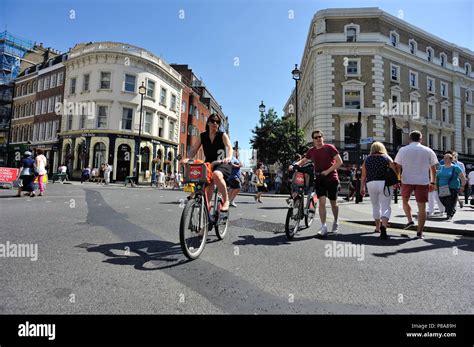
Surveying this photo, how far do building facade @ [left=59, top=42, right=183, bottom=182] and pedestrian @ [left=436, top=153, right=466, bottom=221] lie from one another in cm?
2447

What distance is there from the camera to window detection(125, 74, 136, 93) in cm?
2953

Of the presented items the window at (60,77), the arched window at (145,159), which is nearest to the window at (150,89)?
the arched window at (145,159)

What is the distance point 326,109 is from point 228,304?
2657 centimetres

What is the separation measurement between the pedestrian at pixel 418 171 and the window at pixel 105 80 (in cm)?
3061

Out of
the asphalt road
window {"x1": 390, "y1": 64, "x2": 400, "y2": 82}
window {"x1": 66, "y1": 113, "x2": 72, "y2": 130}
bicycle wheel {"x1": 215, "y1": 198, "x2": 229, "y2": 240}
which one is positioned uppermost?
window {"x1": 390, "y1": 64, "x2": 400, "y2": 82}

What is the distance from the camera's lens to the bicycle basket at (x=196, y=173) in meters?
3.60

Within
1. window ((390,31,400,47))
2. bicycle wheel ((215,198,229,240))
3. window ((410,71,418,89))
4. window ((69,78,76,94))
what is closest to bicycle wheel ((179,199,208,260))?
bicycle wheel ((215,198,229,240))

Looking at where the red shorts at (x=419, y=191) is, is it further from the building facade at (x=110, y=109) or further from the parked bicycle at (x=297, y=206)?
the building facade at (x=110, y=109)

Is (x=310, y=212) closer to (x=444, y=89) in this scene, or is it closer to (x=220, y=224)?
(x=220, y=224)

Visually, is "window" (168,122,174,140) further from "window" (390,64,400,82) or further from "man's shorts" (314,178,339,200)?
"man's shorts" (314,178,339,200)

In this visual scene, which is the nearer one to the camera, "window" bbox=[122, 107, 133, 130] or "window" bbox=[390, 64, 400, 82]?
"window" bbox=[390, 64, 400, 82]

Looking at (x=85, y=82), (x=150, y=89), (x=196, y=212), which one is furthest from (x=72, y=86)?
(x=196, y=212)

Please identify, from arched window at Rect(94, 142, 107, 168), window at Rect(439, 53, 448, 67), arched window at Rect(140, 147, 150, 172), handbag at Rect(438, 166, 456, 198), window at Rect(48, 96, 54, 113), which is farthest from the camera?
window at Rect(48, 96, 54, 113)
